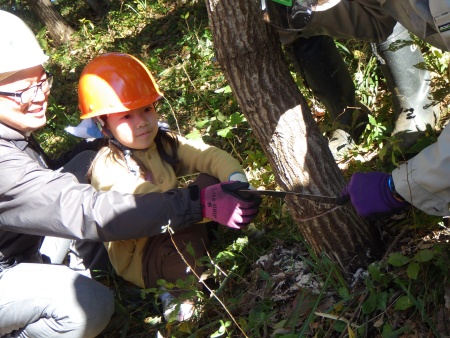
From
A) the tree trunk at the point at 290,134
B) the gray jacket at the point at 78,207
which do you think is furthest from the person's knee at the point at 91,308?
the tree trunk at the point at 290,134

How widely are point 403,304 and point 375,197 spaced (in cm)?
46

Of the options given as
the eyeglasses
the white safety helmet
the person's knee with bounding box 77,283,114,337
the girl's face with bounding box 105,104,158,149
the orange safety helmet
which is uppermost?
the white safety helmet

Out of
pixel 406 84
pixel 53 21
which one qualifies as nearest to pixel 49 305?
pixel 406 84

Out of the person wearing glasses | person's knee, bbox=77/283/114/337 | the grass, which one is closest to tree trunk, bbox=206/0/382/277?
the grass

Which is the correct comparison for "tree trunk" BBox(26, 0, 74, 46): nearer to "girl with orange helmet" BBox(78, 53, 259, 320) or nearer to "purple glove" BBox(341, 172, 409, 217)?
"girl with orange helmet" BBox(78, 53, 259, 320)

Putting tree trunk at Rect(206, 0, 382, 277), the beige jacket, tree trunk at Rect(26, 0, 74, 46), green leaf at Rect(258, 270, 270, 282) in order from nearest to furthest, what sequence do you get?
A: tree trunk at Rect(206, 0, 382, 277)
green leaf at Rect(258, 270, 270, 282)
the beige jacket
tree trunk at Rect(26, 0, 74, 46)

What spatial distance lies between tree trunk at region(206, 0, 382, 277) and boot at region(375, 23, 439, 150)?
0.96m

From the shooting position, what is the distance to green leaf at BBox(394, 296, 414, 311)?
2.42 metres

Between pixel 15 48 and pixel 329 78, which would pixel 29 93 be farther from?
pixel 329 78

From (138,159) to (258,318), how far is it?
1095 millimetres

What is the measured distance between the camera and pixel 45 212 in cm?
285

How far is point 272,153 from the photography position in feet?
9.37

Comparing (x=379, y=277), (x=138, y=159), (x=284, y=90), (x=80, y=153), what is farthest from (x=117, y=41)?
(x=379, y=277)

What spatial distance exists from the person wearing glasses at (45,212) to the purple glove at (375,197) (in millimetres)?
621
